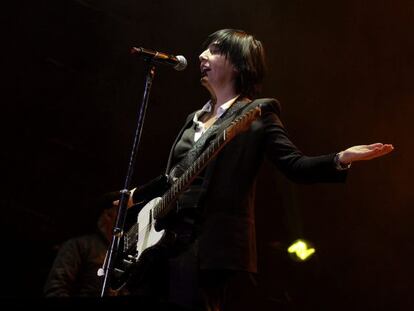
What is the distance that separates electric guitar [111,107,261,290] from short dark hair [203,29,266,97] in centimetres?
46

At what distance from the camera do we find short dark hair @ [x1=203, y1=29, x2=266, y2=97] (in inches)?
108

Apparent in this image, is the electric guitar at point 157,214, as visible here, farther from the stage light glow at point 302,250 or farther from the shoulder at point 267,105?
the stage light glow at point 302,250

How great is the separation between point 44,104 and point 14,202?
3.01ft

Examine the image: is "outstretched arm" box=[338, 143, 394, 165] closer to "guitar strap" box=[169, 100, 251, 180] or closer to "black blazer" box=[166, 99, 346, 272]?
"black blazer" box=[166, 99, 346, 272]

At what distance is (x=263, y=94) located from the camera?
15.7 ft

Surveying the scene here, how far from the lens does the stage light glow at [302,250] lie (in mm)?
5328

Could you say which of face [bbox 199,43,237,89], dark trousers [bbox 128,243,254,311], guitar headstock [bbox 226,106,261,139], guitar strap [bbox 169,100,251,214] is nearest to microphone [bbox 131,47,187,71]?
face [bbox 199,43,237,89]

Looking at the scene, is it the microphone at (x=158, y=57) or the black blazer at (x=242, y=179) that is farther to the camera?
the microphone at (x=158, y=57)

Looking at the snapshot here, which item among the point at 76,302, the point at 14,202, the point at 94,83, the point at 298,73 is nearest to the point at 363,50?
the point at 298,73

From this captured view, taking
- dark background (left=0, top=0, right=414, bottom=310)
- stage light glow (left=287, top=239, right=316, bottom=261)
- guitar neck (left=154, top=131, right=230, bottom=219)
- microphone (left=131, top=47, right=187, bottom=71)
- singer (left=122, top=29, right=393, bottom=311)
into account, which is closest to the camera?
singer (left=122, top=29, right=393, bottom=311)

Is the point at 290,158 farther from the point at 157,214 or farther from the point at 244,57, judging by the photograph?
the point at 244,57

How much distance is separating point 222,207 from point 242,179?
142 millimetres

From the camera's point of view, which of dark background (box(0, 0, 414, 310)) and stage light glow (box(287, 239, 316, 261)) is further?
stage light glow (box(287, 239, 316, 261))

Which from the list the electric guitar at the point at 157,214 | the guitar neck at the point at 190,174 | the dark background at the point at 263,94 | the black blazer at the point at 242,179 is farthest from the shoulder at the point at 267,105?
the dark background at the point at 263,94
